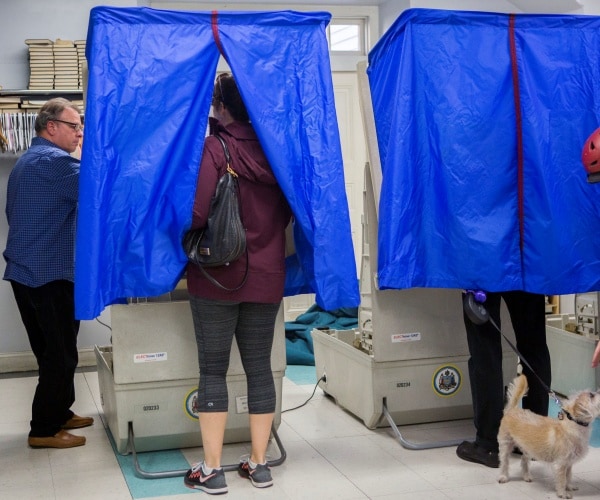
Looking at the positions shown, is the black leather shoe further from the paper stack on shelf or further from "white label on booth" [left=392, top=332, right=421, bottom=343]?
the paper stack on shelf

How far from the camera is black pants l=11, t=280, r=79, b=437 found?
339 centimetres

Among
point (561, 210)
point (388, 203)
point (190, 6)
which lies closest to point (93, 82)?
point (388, 203)

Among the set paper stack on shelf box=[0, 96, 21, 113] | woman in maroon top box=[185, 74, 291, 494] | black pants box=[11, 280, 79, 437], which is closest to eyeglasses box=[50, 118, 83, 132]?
black pants box=[11, 280, 79, 437]

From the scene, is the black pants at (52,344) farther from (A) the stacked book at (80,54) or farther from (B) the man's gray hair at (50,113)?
(A) the stacked book at (80,54)

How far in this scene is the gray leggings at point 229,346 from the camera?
289 centimetres

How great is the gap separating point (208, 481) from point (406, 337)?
3.51ft

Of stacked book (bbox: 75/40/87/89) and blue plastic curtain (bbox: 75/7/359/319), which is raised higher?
stacked book (bbox: 75/40/87/89)

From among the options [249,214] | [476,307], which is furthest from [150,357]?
[476,307]

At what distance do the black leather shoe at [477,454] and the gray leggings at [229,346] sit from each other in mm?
788

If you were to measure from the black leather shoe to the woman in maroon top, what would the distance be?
78 centimetres

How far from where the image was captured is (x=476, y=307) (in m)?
3.03

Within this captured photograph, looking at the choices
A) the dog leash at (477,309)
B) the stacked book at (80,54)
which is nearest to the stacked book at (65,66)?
the stacked book at (80,54)

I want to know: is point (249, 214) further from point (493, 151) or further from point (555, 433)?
point (555, 433)

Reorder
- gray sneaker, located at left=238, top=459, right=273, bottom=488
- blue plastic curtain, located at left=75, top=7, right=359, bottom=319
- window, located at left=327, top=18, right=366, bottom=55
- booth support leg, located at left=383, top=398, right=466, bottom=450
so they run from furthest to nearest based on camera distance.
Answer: window, located at left=327, top=18, right=366, bottom=55 < booth support leg, located at left=383, top=398, right=466, bottom=450 < gray sneaker, located at left=238, top=459, right=273, bottom=488 < blue plastic curtain, located at left=75, top=7, right=359, bottom=319
